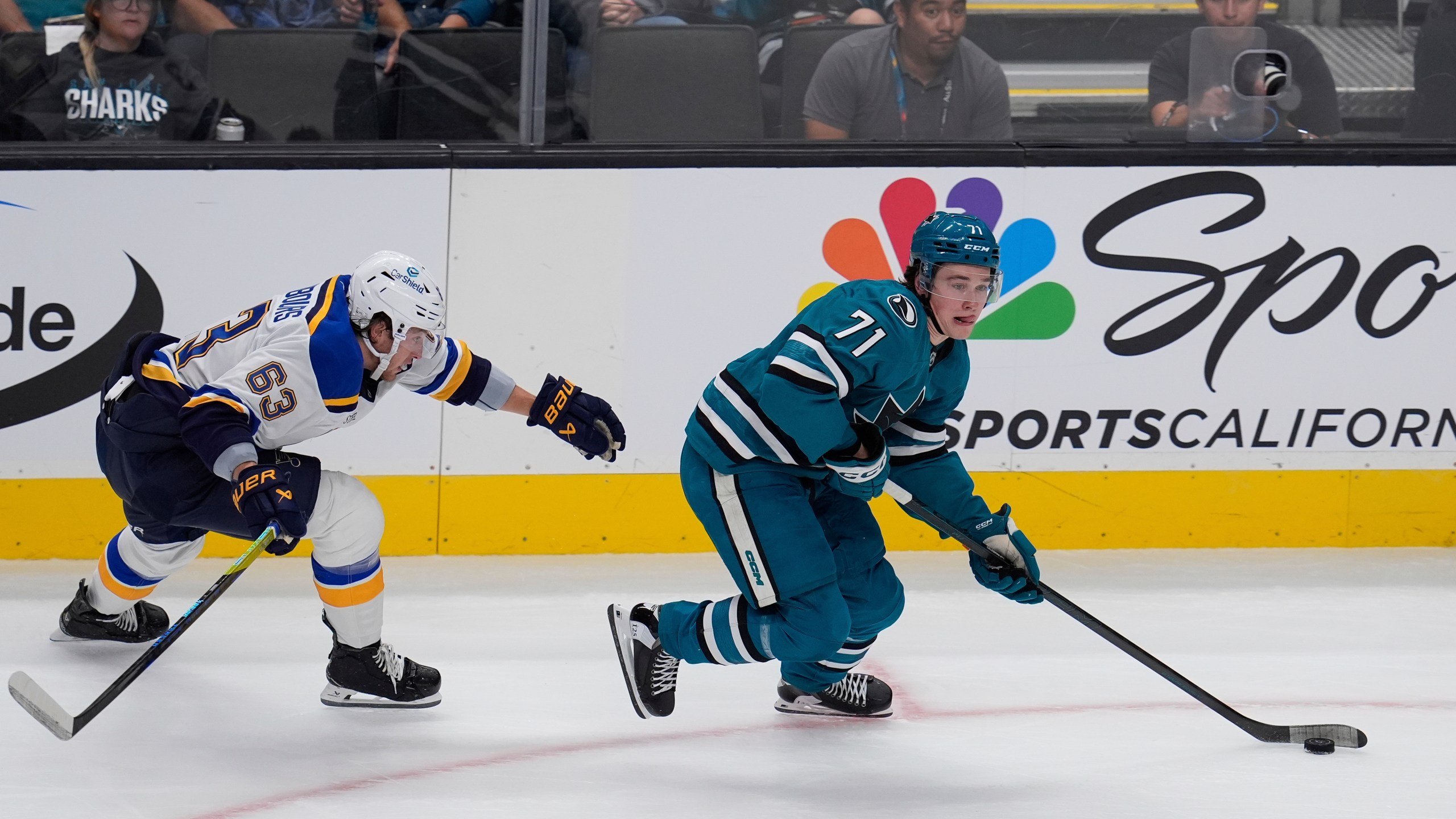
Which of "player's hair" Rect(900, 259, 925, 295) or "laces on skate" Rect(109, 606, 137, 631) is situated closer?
"player's hair" Rect(900, 259, 925, 295)

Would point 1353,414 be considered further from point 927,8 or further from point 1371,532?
point 927,8

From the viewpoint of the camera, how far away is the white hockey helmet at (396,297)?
9.55 ft

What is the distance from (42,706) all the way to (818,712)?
1503 millimetres

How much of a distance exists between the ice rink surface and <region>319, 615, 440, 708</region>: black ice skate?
0.14ft

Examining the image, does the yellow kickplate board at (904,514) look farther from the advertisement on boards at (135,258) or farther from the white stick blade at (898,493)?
Answer: the white stick blade at (898,493)

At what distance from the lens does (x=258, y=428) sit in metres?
3.01

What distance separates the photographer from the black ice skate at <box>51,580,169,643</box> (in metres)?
3.49

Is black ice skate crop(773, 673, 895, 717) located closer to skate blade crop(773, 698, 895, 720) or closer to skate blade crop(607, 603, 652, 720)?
skate blade crop(773, 698, 895, 720)

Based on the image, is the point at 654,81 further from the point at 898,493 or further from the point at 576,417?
the point at 898,493

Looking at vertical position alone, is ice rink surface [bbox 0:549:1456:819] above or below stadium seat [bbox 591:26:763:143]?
below

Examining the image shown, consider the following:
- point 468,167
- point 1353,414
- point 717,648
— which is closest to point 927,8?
point 468,167

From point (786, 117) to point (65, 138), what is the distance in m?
2.04

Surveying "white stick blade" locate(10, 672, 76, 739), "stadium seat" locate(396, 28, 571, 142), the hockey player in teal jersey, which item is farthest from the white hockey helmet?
"stadium seat" locate(396, 28, 571, 142)

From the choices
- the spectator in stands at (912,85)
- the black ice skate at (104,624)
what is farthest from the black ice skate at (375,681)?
the spectator in stands at (912,85)
